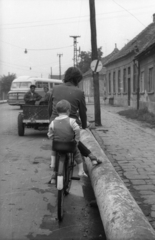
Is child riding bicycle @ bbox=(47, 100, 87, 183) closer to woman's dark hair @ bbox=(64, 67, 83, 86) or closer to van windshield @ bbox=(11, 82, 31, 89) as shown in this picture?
woman's dark hair @ bbox=(64, 67, 83, 86)

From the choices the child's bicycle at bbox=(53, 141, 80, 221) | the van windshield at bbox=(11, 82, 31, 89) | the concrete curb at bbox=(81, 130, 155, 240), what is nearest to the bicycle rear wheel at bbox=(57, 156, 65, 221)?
the child's bicycle at bbox=(53, 141, 80, 221)

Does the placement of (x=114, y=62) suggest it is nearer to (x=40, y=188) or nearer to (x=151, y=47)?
(x=151, y=47)

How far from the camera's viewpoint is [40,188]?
5238 millimetres

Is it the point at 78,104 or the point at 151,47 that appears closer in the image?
the point at 78,104

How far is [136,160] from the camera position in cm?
716

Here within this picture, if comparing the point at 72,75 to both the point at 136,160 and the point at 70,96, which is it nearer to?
the point at 70,96

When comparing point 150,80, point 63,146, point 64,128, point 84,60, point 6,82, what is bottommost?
point 63,146

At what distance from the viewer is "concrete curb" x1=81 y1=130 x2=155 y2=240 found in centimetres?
289

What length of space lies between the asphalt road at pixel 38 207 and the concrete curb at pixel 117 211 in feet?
1.06

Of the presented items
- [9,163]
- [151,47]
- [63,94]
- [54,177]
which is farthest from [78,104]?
[151,47]

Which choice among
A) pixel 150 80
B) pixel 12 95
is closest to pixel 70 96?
pixel 150 80

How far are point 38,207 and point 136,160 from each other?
330 centimetres

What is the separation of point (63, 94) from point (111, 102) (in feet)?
102

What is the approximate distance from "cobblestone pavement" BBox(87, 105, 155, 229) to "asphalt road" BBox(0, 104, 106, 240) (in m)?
0.65
